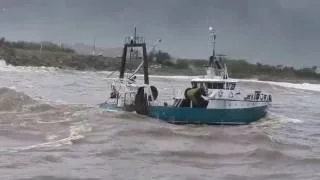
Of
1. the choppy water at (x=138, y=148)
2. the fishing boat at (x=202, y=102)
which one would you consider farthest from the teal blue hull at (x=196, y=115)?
the choppy water at (x=138, y=148)

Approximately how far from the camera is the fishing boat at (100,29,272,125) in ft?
139

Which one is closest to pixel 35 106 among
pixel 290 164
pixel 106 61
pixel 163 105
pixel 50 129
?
pixel 163 105

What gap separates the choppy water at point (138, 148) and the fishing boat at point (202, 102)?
0.95m

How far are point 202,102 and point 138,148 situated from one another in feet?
46.5

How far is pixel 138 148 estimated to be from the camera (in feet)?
97.8

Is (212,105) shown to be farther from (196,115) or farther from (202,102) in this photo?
(196,115)

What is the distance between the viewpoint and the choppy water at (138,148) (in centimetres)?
2358

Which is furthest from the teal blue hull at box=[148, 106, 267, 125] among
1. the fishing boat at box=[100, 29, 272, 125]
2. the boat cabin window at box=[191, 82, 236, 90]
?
the boat cabin window at box=[191, 82, 236, 90]

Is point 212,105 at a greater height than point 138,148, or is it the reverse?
point 212,105

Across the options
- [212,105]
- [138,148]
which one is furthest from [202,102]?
[138,148]

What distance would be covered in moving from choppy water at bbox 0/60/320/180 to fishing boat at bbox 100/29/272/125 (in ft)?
3.12

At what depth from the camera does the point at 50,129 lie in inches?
1366

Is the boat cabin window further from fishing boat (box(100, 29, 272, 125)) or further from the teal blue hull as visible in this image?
the teal blue hull

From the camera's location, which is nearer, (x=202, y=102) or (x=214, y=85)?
(x=202, y=102)
